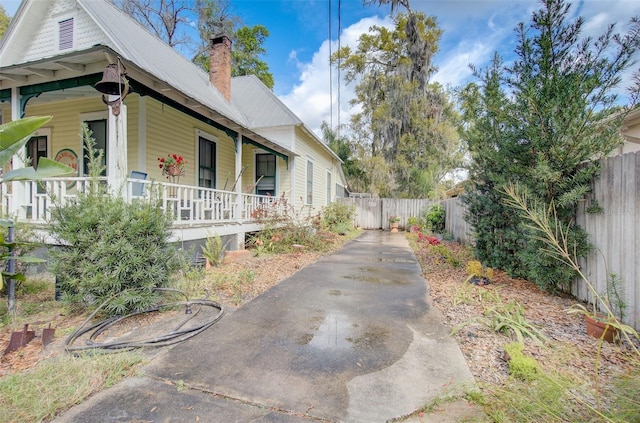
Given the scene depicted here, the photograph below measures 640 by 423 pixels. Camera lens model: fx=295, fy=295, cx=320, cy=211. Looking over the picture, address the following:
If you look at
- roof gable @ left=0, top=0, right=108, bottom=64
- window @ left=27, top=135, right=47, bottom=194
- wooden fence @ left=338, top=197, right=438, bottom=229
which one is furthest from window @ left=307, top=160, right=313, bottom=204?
window @ left=27, top=135, right=47, bottom=194

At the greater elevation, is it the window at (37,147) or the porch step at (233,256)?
the window at (37,147)

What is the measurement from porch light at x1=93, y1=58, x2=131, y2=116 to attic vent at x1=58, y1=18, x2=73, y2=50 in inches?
186

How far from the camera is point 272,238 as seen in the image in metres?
8.43

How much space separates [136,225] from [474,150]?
5.60m

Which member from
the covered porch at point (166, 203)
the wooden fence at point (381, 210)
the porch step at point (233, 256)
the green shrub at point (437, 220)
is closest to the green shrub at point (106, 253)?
the covered porch at point (166, 203)

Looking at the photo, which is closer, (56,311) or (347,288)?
(56,311)

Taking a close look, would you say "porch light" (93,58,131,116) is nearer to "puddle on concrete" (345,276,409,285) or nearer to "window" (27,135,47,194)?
"puddle on concrete" (345,276,409,285)

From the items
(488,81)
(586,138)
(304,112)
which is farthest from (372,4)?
(586,138)

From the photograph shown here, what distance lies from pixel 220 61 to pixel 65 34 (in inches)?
171

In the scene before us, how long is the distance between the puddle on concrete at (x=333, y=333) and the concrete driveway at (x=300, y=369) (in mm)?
11

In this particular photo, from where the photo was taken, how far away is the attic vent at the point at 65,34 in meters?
7.32

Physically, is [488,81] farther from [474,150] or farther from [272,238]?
[272,238]

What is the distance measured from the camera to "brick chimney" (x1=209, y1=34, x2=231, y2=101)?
34.7ft

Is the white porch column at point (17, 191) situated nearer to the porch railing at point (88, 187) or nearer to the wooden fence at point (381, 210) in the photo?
the porch railing at point (88, 187)
